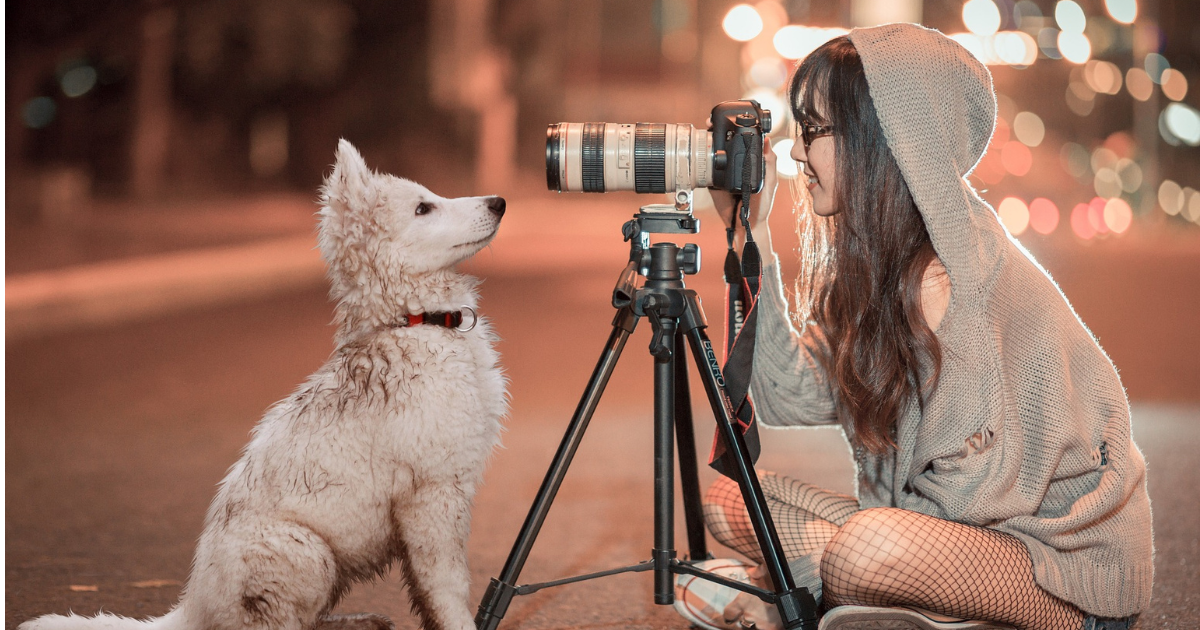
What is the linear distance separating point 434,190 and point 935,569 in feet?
79.5

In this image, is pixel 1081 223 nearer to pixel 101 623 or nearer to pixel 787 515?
pixel 787 515

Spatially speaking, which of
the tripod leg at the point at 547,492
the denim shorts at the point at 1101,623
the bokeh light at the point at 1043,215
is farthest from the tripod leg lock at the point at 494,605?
the bokeh light at the point at 1043,215

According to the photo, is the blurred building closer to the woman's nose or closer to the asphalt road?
the asphalt road

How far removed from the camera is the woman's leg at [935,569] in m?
2.44

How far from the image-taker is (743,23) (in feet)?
125

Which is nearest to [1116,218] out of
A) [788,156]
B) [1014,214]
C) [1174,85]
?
[1014,214]

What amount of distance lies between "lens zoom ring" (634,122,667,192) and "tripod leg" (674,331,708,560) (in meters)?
0.41

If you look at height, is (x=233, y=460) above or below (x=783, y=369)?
below

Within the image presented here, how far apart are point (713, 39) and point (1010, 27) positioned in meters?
13.0

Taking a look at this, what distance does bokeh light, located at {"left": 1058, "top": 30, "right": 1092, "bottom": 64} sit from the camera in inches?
1433

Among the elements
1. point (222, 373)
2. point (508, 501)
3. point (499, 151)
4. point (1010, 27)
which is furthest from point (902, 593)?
point (1010, 27)

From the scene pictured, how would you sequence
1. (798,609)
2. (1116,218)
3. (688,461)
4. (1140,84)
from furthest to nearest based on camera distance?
(1140,84)
(1116,218)
(688,461)
(798,609)

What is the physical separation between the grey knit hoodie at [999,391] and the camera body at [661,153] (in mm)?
319

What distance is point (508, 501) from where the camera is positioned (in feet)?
14.6
